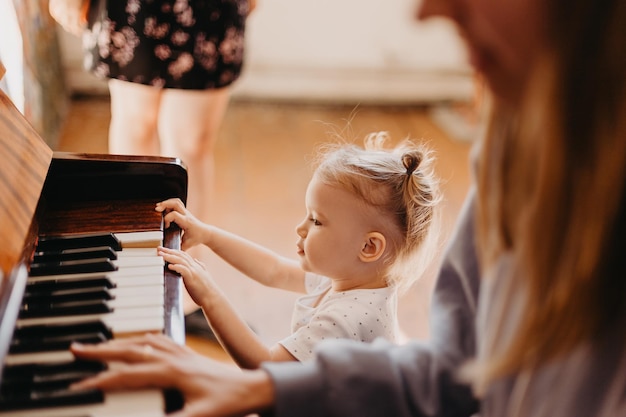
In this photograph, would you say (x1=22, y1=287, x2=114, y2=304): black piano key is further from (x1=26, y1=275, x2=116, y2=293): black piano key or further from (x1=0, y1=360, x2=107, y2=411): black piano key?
(x1=0, y1=360, x2=107, y2=411): black piano key

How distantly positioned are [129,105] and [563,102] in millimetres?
1505

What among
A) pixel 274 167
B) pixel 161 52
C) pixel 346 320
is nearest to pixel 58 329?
pixel 346 320

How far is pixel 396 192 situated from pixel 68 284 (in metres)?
0.58

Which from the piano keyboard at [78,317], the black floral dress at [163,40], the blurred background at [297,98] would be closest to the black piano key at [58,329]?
the piano keyboard at [78,317]

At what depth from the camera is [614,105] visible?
63cm

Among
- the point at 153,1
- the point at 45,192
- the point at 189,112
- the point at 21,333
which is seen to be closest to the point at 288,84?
the point at 189,112

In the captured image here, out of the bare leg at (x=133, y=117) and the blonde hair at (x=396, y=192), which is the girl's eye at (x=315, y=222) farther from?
the bare leg at (x=133, y=117)

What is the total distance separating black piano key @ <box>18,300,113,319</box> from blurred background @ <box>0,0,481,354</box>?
1.63 meters

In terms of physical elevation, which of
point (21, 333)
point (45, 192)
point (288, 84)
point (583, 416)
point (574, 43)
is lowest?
point (583, 416)

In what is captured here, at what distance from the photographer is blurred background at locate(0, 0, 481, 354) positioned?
2781 mm

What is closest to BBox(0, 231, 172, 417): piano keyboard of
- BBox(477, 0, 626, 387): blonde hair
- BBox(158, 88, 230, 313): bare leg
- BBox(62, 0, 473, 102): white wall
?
BBox(477, 0, 626, 387): blonde hair

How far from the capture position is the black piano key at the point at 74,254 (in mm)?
979

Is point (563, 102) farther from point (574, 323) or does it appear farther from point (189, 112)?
point (189, 112)

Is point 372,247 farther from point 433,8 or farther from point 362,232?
point 433,8
